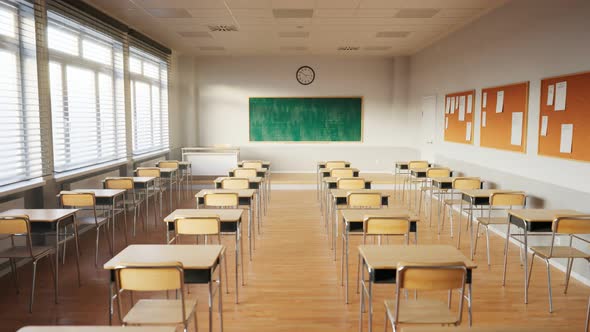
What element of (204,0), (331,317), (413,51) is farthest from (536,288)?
(413,51)

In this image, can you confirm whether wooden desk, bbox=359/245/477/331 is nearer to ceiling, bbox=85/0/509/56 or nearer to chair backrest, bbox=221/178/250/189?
chair backrest, bbox=221/178/250/189

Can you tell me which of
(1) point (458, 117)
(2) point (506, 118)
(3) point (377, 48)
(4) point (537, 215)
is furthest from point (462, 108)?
(4) point (537, 215)

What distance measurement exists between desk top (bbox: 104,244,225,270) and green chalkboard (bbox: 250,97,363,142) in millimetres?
9295

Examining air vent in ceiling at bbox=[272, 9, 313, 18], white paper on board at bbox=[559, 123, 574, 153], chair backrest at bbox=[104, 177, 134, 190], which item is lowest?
chair backrest at bbox=[104, 177, 134, 190]

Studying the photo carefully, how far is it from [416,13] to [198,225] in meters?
5.28

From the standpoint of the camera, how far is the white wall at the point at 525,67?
4.83 m

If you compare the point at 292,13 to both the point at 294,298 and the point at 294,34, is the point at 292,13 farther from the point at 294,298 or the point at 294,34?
the point at 294,298

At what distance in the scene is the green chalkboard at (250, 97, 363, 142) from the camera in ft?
40.4

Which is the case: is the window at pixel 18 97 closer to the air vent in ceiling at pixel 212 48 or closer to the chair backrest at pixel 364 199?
the chair backrest at pixel 364 199

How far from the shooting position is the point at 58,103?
6.09 metres

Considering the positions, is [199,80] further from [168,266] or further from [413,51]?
[168,266]

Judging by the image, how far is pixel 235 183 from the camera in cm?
623

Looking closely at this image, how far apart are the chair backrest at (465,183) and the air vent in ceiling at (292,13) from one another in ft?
11.4

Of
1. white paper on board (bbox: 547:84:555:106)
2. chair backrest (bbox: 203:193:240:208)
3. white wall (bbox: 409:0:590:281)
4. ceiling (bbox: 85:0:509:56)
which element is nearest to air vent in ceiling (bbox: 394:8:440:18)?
ceiling (bbox: 85:0:509:56)
